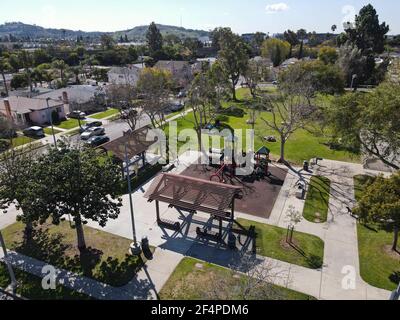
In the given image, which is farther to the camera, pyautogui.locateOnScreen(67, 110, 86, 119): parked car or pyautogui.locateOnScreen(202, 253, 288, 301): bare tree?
pyautogui.locateOnScreen(67, 110, 86, 119): parked car

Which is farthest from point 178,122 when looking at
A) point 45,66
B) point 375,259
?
point 45,66

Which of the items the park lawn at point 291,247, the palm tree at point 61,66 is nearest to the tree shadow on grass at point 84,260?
the park lawn at point 291,247

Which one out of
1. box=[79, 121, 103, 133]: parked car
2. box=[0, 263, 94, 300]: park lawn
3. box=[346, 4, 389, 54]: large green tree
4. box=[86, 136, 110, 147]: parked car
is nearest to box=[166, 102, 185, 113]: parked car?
box=[79, 121, 103, 133]: parked car

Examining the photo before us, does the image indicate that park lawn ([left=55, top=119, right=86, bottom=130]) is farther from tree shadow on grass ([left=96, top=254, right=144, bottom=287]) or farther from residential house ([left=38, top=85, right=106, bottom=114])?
tree shadow on grass ([left=96, top=254, right=144, bottom=287])

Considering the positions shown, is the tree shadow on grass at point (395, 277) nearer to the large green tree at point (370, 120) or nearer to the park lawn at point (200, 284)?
the park lawn at point (200, 284)
